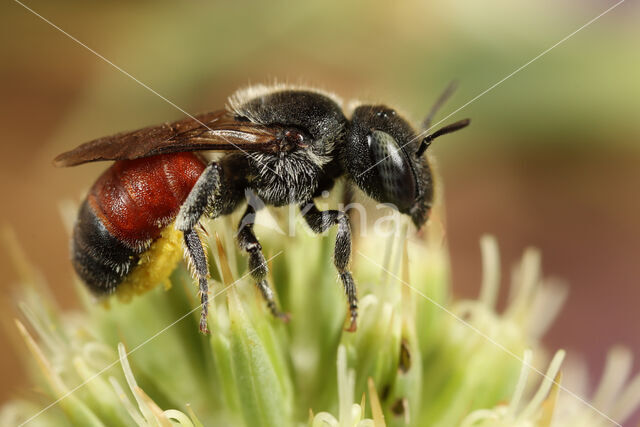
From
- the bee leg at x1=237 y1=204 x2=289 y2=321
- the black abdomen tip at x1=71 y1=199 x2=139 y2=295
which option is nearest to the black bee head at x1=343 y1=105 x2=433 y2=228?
the bee leg at x1=237 y1=204 x2=289 y2=321

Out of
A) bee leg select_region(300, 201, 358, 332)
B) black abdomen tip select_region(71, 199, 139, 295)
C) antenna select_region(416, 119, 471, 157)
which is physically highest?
antenna select_region(416, 119, 471, 157)

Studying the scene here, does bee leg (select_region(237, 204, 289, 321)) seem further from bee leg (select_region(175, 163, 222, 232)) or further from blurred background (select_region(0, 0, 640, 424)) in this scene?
blurred background (select_region(0, 0, 640, 424))

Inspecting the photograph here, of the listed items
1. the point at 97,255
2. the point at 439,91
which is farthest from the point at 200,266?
the point at 439,91

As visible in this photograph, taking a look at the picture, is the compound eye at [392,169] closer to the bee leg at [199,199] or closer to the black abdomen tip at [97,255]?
the bee leg at [199,199]

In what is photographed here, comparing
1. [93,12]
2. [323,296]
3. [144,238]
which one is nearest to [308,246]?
[323,296]

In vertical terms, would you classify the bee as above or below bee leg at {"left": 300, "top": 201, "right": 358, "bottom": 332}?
above

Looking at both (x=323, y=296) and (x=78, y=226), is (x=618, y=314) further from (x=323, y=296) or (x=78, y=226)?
(x=78, y=226)

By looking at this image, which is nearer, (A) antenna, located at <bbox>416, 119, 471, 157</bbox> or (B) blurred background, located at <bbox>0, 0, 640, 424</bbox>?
(A) antenna, located at <bbox>416, 119, 471, 157</bbox>

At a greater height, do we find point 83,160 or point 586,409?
point 83,160

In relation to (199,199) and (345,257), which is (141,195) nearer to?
(199,199)
